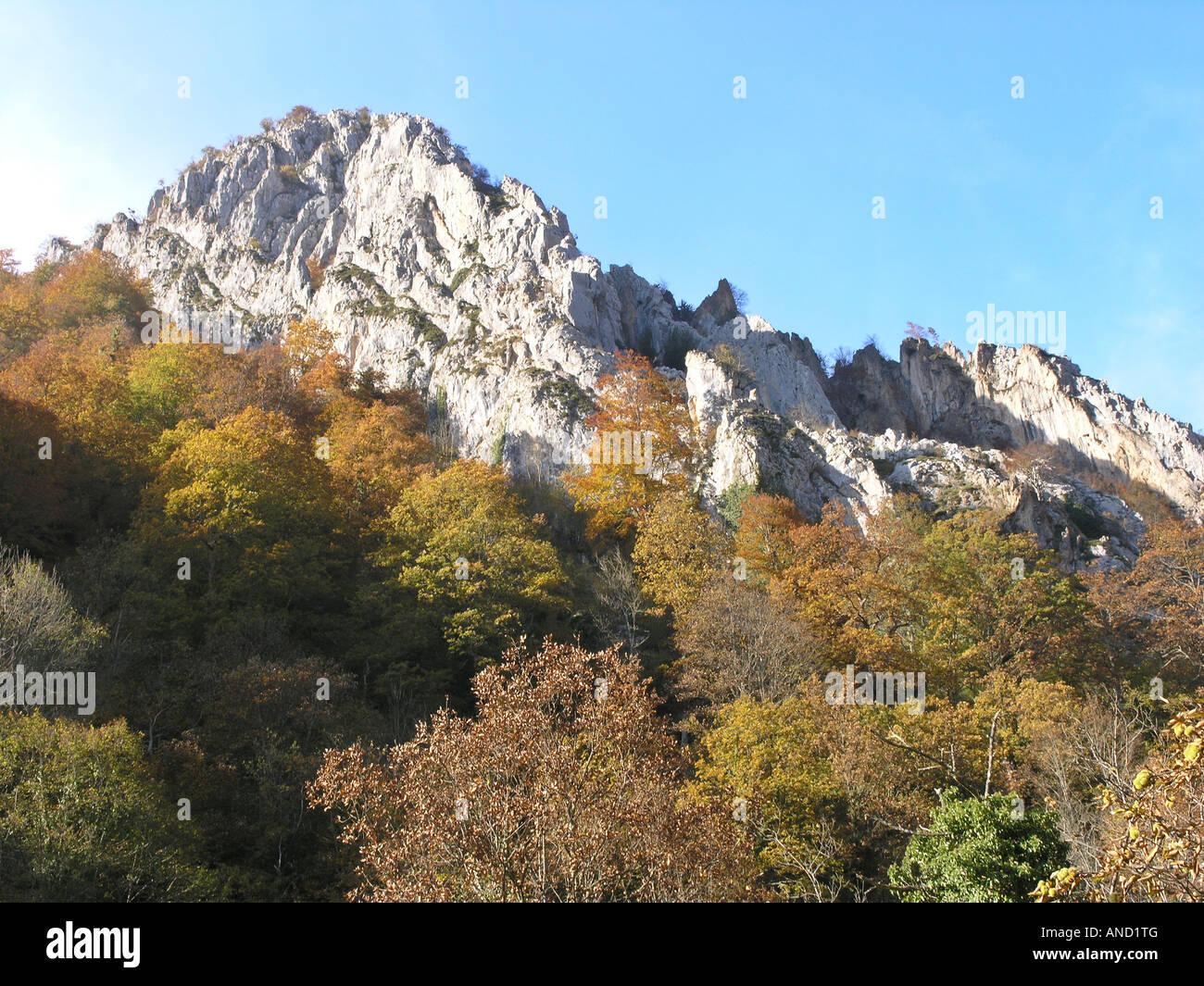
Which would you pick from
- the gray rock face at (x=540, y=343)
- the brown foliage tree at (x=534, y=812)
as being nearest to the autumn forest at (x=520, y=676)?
the brown foliage tree at (x=534, y=812)

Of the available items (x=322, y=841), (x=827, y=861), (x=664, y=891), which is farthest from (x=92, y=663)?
(x=827, y=861)

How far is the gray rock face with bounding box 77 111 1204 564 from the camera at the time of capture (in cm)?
4647

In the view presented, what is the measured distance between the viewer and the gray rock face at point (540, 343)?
152 ft

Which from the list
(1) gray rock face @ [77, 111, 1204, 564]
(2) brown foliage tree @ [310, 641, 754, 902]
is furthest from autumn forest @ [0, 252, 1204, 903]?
(1) gray rock face @ [77, 111, 1204, 564]

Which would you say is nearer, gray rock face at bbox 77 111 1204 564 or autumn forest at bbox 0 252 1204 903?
autumn forest at bbox 0 252 1204 903

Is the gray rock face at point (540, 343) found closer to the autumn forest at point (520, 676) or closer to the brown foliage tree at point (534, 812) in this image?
the autumn forest at point (520, 676)

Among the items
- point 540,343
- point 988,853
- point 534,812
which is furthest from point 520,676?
point 540,343

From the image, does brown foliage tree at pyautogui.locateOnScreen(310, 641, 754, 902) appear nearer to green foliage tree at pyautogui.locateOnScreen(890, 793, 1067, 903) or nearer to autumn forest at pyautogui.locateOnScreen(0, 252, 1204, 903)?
autumn forest at pyautogui.locateOnScreen(0, 252, 1204, 903)

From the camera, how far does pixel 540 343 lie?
5859cm

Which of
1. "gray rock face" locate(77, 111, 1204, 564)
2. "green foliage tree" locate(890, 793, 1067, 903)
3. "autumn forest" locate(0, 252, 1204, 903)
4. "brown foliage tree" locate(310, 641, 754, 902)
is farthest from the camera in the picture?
"gray rock face" locate(77, 111, 1204, 564)

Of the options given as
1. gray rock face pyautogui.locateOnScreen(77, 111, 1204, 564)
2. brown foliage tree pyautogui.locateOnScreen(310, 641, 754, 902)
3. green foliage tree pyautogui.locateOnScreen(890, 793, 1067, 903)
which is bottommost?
green foliage tree pyautogui.locateOnScreen(890, 793, 1067, 903)

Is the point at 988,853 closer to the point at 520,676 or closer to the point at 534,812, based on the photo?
the point at 534,812
